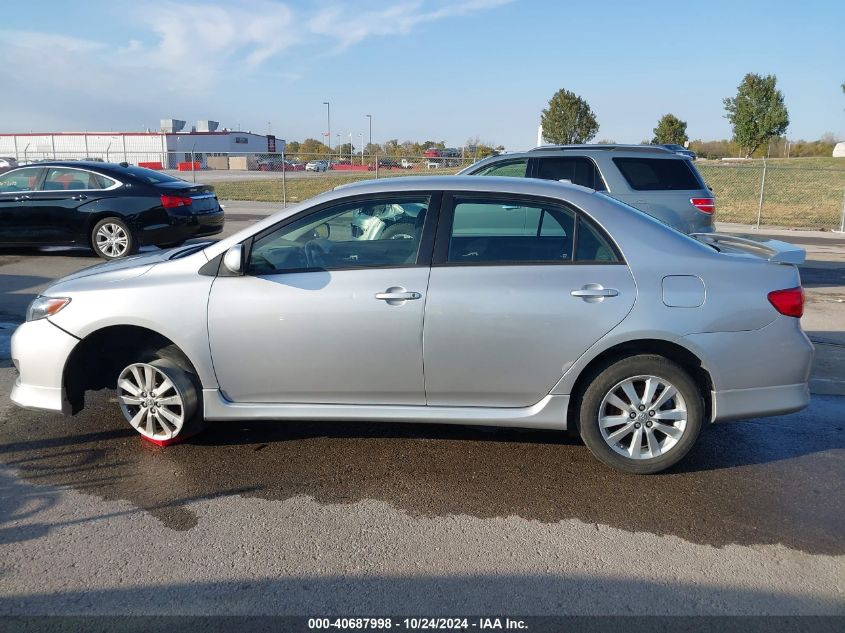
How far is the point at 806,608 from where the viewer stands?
2918 mm

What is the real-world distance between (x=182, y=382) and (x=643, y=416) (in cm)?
270

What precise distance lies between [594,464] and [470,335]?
45.1 inches

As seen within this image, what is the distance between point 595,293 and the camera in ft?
12.9

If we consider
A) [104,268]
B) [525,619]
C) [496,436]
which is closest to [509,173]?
[496,436]

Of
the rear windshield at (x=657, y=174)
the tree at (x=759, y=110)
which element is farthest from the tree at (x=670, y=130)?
the rear windshield at (x=657, y=174)

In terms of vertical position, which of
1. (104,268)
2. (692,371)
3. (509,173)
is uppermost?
(509,173)

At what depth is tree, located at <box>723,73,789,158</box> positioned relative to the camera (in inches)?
1964

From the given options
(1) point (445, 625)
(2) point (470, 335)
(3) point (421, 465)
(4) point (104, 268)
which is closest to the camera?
(1) point (445, 625)

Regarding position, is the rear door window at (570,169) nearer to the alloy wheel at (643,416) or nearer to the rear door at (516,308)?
the rear door at (516,308)

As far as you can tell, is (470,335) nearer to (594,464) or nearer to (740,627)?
(594,464)

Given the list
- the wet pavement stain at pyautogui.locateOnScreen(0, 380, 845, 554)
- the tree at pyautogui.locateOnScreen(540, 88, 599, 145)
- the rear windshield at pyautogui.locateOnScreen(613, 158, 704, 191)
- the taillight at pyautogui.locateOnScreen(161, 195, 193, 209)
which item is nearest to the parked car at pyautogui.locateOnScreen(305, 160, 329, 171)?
the tree at pyautogui.locateOnScreen(540, 88, 599, 145)

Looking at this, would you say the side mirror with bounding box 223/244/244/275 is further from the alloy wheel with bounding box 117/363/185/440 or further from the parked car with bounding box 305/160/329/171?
the parked car with bounding box 305/160/329/171

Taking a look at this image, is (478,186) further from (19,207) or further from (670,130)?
(670,130)

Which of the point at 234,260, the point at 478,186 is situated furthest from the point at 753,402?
the point at 234,260
